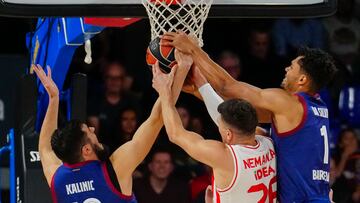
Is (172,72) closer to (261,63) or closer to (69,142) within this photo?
(69,142)

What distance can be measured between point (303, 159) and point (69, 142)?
137cm

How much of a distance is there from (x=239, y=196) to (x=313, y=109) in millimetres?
704

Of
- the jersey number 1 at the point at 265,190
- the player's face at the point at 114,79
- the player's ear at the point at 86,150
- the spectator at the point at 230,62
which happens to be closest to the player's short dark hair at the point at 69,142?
the player's ear at the point at 86,150

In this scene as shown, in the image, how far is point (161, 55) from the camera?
5.45 meters

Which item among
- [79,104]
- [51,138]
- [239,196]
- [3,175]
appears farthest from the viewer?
[3,175]

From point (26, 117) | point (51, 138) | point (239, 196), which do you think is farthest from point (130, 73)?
point (239, 196)

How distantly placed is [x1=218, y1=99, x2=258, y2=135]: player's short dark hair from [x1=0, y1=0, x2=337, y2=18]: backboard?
0.58 meters

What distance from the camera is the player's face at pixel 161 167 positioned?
30.4 ft

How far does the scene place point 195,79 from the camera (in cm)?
565

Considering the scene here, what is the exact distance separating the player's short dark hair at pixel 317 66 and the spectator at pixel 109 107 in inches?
169

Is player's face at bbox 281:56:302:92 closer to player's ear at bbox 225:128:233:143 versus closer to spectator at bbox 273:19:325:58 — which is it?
player's ear at bbox 225:128:233:143

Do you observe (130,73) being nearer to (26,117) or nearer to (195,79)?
(26,117)

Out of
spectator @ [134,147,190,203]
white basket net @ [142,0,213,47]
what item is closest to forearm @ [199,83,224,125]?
white basket net @ [142,0,213,47]

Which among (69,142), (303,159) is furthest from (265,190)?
(69,142)
